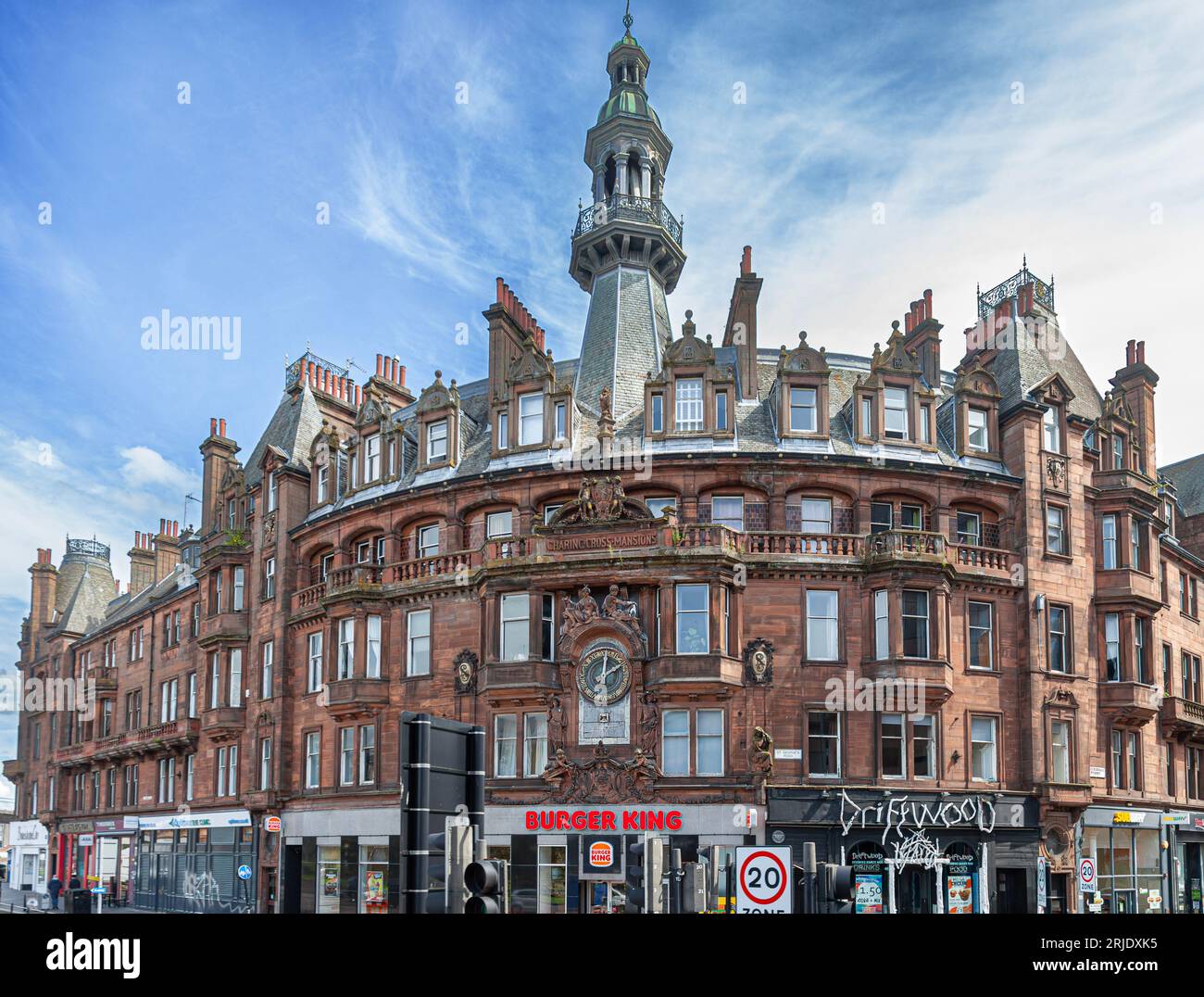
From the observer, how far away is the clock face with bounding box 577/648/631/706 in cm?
3722

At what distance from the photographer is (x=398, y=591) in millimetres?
41938

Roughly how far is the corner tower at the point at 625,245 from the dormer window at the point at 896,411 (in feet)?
26.8

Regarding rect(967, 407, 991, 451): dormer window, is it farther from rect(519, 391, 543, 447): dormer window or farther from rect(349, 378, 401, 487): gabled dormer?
rect(349, 378, 401, 487): gabled dormer

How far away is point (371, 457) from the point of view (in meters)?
46.4

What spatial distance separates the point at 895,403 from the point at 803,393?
2955 mm

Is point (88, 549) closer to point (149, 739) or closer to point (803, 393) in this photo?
point (149, 739)

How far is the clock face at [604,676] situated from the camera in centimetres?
3722

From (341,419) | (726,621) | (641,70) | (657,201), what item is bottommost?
(726,621)

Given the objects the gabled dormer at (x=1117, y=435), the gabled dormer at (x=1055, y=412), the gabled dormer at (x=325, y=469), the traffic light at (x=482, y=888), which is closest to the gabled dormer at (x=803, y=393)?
the gabled dormer at (x=1055, y=412)

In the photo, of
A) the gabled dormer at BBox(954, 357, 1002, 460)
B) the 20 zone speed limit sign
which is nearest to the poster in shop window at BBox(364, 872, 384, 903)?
the gabled dormer at BBox(954, 357, 1002, 460)

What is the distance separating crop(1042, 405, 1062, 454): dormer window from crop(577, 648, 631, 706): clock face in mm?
15808
